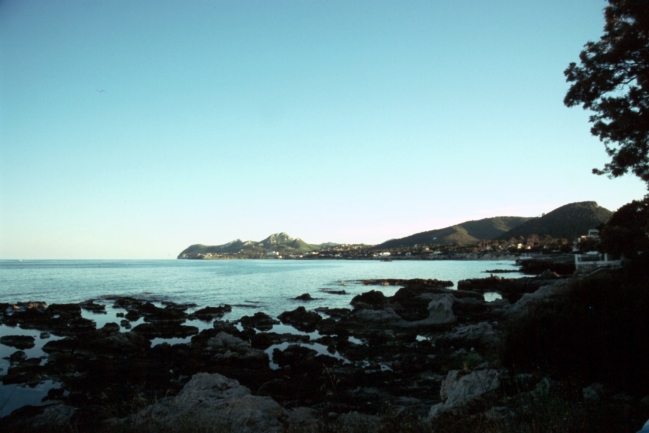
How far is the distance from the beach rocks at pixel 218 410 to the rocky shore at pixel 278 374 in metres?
0.04

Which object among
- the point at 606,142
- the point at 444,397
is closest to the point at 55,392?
A: the point at 444,397

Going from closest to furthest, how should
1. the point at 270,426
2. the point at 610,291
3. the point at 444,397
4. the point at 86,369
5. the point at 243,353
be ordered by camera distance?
the point at 270,426, the point at 444,397, the point at 610,291, the point at 86,369, the point at 243,353

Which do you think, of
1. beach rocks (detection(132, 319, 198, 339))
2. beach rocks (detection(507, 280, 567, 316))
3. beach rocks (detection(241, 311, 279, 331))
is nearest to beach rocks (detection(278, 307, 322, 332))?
beach rocks (detection(241, 311, 279, 331))

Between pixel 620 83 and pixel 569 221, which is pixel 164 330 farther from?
pixel 569 221

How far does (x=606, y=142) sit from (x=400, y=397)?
10978 mm

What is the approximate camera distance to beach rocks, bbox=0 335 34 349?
21.2 meters

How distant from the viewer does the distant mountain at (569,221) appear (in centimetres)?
13375

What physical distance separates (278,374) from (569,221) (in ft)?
502

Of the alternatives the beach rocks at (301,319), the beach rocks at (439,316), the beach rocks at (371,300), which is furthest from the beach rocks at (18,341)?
the beach rocks at (371,300)

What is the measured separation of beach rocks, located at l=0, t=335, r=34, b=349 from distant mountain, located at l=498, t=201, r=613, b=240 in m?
138

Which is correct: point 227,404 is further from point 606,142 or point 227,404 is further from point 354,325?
point 354,325

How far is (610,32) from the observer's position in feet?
47.7

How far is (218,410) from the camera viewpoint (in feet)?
31.0

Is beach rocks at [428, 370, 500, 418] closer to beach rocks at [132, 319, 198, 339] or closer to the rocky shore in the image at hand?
the rocky shore
